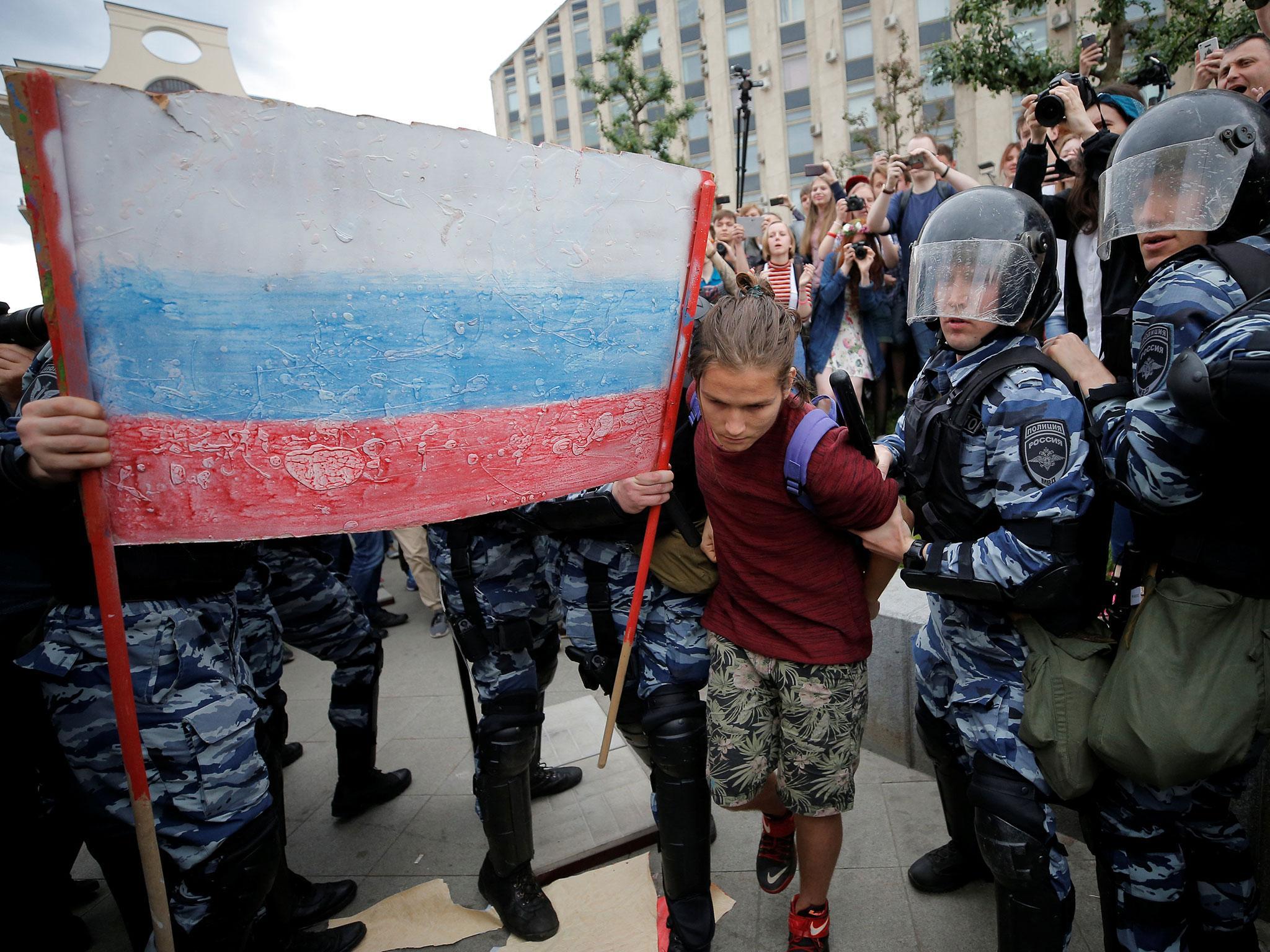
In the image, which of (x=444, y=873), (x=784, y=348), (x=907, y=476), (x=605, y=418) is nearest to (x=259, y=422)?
(x=605, y=418)

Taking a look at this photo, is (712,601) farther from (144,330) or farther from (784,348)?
(144,330)

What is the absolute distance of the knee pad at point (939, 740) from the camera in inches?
80.6

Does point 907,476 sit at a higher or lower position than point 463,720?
higher

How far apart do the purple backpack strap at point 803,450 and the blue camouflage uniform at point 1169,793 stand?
1.88 ft

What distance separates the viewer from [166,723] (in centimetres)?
178

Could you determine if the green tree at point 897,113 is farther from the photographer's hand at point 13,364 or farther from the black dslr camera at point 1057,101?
the photographer's hand at point 13,364

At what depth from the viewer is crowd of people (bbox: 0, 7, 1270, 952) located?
1.46 m

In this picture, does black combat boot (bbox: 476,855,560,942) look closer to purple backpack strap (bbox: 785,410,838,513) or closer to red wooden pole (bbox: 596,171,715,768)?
red wooden pole (bbox: 596,171,715,768)

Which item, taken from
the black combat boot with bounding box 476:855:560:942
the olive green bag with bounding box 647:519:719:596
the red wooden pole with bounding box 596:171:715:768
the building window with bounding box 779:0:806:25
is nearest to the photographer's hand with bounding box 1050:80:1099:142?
the red wooden pole with bounding box 596:171:715:768

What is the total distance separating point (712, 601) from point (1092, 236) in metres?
2.19

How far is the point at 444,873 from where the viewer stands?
2633 millimetres

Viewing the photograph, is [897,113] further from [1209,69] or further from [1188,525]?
[1188,525]

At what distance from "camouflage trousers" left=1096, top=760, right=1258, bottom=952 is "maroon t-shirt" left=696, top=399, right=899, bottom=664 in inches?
25.5

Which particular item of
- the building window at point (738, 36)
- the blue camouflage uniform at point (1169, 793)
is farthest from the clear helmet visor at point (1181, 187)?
the building window at point (738, 36)
